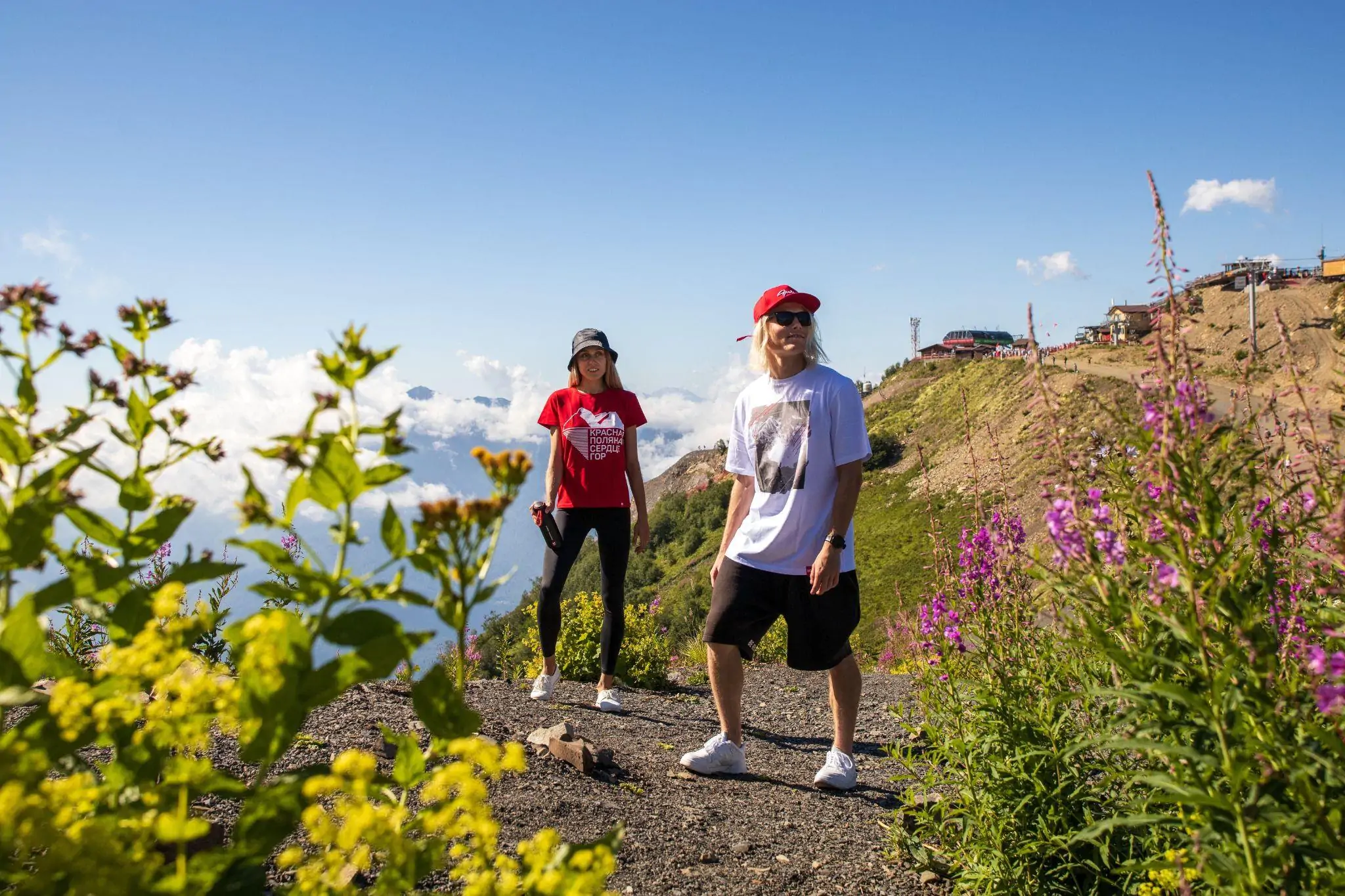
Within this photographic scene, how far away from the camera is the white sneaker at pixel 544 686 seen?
19.6 feet

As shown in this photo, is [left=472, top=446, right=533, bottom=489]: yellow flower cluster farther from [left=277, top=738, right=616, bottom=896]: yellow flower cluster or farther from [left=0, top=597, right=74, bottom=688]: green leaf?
[left=0, top=597, right=74, bottom=688]: green leaf

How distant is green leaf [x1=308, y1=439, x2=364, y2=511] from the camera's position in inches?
47.1

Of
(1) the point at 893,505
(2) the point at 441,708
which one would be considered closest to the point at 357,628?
(2) the point at 441,708

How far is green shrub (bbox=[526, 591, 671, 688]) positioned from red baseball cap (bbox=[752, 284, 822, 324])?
373cm

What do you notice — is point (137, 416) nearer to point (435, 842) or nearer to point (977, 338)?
point (435, 842)

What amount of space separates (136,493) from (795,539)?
3.26 m

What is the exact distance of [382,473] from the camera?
1.20 m

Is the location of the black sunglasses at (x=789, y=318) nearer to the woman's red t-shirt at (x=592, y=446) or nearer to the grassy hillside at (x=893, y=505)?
the woman's red t-shirt at (x=592, y=446)

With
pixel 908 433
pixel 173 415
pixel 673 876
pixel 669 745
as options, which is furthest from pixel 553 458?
pixel 908 433

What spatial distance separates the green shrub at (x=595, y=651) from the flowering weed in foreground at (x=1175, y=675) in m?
4.70

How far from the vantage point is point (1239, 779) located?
172 cm

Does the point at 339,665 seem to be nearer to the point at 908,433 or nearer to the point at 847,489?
the point at 847,489

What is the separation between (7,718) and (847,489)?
11.3 ft

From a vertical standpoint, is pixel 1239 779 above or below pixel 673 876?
above
